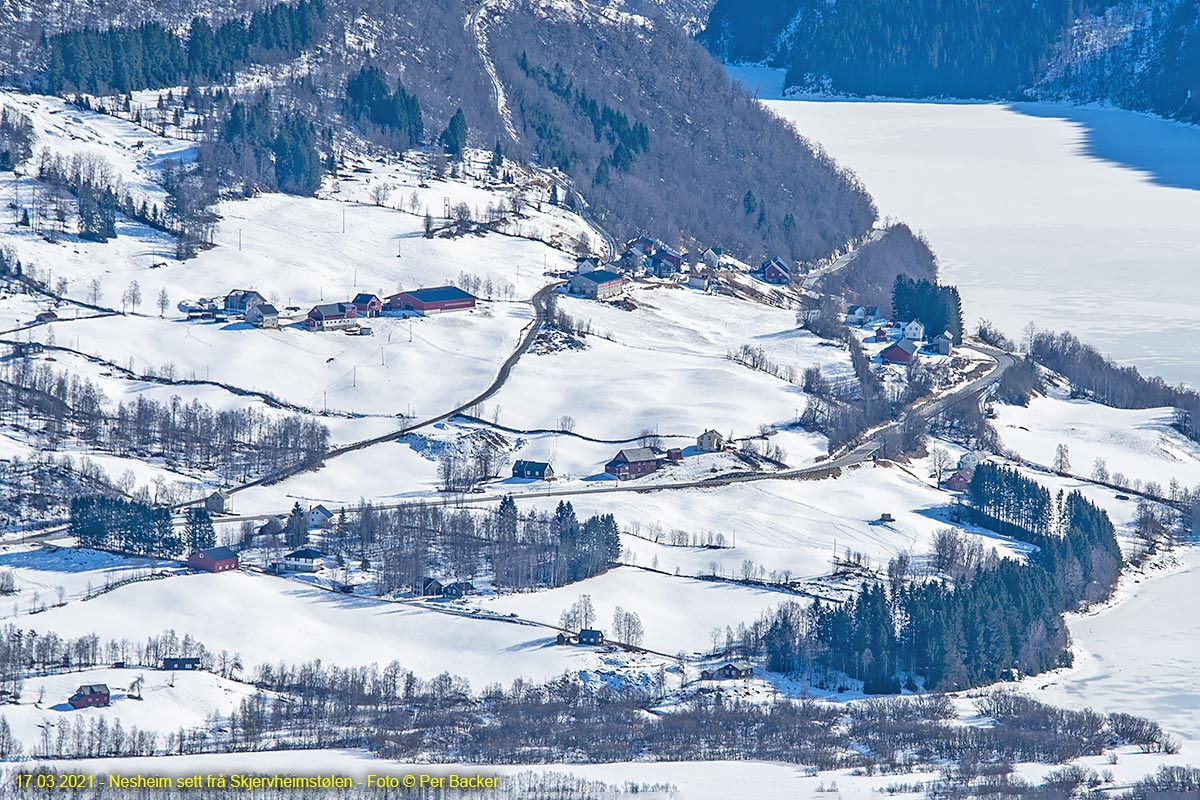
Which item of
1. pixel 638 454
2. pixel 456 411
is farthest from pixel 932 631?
pixel 456 411

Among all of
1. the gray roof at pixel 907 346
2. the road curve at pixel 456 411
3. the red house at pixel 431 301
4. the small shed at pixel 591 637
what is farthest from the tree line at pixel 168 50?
the small shed at pixel 591 637

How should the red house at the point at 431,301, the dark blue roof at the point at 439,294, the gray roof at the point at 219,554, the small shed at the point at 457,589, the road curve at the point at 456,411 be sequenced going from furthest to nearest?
1. the dark blue roof at the point at 439,294
2. the red house at the point at 431,301
3. the road curve at the point at 456,411
4. the small shed at the point at 457,589
5. the gray roof at the point at 219,554

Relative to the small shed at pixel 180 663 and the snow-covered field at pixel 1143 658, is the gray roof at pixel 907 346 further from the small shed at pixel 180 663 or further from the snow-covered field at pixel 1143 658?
the small shed at pixel 180 663

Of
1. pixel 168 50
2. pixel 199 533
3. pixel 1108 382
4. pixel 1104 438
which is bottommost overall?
pixel 1104 438

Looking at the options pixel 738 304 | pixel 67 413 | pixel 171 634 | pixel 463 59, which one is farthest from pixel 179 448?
pixel 463 59

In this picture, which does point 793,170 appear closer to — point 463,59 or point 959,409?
point 463,59

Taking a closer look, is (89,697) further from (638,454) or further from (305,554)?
(638,454)

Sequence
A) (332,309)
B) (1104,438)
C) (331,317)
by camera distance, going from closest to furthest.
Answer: (1104,438), (331,317), (332,309)
